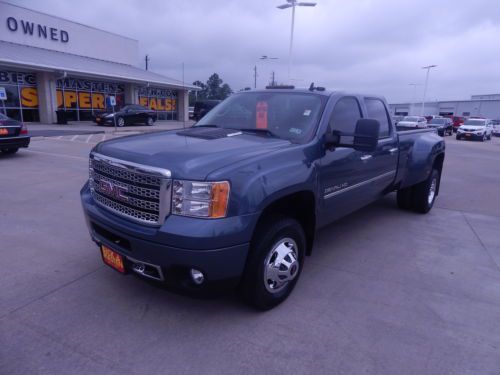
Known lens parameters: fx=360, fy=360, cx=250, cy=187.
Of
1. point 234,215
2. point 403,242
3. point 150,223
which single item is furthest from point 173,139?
point 403,242

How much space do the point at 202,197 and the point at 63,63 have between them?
84.1ft

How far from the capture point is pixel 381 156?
14.8 ft

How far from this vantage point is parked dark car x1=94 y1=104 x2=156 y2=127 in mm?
23594

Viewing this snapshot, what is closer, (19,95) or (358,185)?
(358,185)

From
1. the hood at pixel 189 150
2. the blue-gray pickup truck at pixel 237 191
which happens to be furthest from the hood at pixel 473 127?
the hood at pixel 189 150

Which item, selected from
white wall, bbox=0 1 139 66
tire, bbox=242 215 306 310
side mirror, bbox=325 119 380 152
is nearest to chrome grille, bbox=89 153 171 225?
tire, bbox=242 215 306 310

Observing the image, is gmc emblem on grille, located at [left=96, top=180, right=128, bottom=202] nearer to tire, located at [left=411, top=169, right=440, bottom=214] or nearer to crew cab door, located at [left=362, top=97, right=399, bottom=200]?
crew cab door, located at [left=362, top=97, right=399, bottom=200]

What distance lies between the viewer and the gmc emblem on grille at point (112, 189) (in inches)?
110

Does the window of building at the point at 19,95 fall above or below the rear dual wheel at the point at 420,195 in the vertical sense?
above

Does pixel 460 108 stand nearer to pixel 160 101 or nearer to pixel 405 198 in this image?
pixel 160 101

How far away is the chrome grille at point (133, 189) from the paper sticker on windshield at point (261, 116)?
148cm

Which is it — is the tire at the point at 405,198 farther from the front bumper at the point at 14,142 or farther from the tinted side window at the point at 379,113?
the front bumper at the point at 14,142

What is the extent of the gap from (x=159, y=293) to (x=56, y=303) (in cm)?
85

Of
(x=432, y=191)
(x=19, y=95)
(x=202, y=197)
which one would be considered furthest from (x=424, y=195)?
(x=19, y=95)
